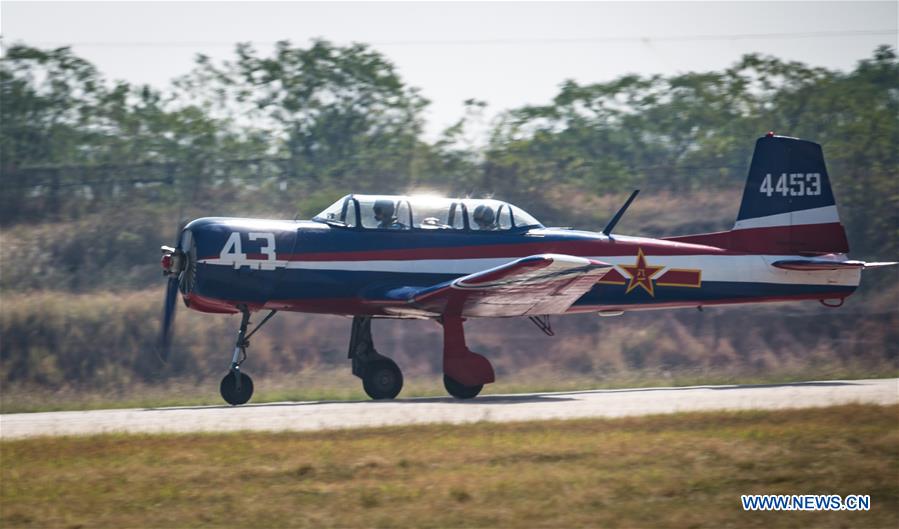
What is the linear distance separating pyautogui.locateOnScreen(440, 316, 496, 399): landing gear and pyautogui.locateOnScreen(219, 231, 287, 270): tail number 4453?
2.42 metres

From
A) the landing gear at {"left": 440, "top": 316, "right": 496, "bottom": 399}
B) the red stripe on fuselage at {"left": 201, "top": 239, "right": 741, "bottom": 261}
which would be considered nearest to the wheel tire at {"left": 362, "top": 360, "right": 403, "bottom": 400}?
the landing gear at {"left": 440, "top": 316, "right": 496, "bottom": 399}

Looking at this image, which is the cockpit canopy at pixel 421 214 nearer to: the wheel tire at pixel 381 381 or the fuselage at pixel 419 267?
the fuselage at pixel 419 267

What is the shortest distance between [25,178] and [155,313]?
830 centimetres

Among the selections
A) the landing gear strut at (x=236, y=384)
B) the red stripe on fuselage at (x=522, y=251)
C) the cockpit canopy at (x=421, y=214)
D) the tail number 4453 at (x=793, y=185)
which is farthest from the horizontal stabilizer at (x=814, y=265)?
the landing gear strut at (x=236, y=384)

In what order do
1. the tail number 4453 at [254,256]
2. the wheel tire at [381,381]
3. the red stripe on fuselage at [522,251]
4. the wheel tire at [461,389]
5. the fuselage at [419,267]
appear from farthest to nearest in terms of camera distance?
the wheel tire at [381,381]
the red stripe on fuselage at [522,251]
the wheel tire at [461,389]
the fuselage at [419,267]
the tail number 4453 at [254,256]

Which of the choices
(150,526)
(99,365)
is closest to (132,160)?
(99,365)

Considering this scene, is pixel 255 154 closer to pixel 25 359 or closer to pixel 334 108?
pixel 334 108

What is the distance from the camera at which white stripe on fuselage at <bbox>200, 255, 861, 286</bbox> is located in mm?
15484

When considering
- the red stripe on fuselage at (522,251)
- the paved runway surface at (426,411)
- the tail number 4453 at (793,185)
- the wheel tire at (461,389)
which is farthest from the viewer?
the tail number 4453 at (793,185)

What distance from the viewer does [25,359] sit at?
2138 centimetres

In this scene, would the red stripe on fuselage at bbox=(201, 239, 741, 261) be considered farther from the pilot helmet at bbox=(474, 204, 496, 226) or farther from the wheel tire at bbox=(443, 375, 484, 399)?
the wheel tire at bbox=(443, 375, 484, 399)

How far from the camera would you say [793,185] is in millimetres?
17500

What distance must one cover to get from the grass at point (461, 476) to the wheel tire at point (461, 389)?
12.7ft

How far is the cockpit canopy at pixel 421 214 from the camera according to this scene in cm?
1540
